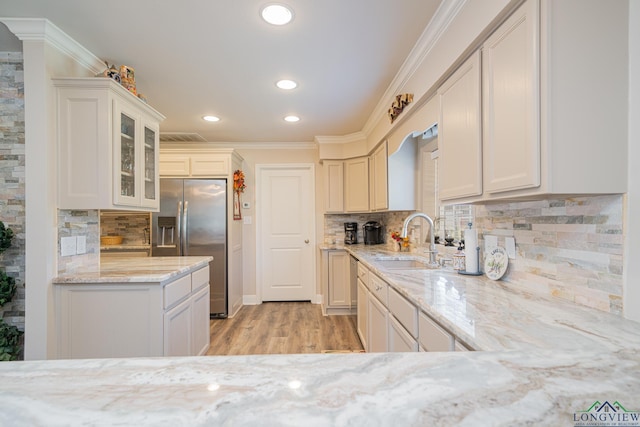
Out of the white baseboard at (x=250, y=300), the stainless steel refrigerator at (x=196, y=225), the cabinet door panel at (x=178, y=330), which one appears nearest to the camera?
the cabinet door panel at (x=178, y=330)

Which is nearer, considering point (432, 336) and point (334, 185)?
point (432, 336)

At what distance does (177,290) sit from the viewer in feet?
7.04

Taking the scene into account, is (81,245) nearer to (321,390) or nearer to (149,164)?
(149,164)

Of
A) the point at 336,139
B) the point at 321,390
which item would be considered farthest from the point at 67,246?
the point at 336,139

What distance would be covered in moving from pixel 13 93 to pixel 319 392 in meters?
2.65

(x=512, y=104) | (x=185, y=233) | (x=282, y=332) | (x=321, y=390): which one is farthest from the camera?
(x=185, y=233)

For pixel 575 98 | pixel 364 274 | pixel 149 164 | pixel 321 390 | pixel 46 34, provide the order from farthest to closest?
pixel 364 274 → pixel 149 164 → pixel 46 34 → pixel 575 98 → pixel 321 390

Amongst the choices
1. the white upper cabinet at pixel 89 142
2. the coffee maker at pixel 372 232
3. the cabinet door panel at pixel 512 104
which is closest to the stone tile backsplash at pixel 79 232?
the white upper cabinet at pixel 89 142

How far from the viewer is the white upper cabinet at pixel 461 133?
4.70 feet

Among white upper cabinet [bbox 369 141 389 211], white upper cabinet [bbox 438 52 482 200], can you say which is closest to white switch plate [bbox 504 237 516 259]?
white upper cabinet [bbox 438 52 482 200]

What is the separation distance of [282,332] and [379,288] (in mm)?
1680

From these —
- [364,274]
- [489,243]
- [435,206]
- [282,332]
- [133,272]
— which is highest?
[435,206]

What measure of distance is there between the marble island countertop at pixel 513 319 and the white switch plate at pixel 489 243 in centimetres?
23

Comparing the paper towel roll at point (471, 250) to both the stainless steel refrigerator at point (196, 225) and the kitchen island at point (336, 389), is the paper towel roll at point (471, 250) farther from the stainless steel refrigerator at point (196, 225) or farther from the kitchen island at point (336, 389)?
the stainless steel refrigerator at point (196, 225)
